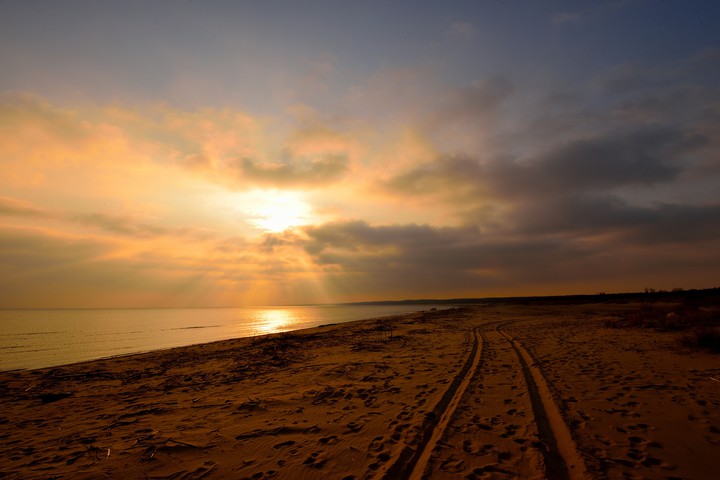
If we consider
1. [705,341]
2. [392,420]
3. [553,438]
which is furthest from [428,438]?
[705,341]

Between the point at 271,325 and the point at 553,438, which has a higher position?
the point at 553,438

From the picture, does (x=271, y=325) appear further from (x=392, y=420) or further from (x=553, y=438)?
(x=553, y=438)

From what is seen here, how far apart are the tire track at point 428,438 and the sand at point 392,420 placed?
30 mm

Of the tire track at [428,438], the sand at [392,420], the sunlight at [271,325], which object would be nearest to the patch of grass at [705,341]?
the sand at [392,420]

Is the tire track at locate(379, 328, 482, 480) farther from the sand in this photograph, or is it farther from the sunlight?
the sunlight

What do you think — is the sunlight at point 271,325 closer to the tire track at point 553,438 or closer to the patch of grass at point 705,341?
the tire track at point 553,438

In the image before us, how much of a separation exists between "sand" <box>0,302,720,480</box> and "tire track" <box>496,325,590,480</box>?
0.03 metres

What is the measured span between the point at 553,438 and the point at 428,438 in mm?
2232

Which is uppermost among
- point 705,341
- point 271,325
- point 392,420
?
point 705,341

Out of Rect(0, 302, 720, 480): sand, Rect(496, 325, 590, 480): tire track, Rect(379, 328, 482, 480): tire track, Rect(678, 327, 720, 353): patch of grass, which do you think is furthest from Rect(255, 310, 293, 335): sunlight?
Rect(678, 327, 720, 353): patch of grass

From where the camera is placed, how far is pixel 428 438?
6164mm

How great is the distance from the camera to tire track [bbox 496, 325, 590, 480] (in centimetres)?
480

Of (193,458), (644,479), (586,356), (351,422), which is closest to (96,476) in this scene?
(193,458)

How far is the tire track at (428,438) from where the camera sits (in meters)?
4.99
